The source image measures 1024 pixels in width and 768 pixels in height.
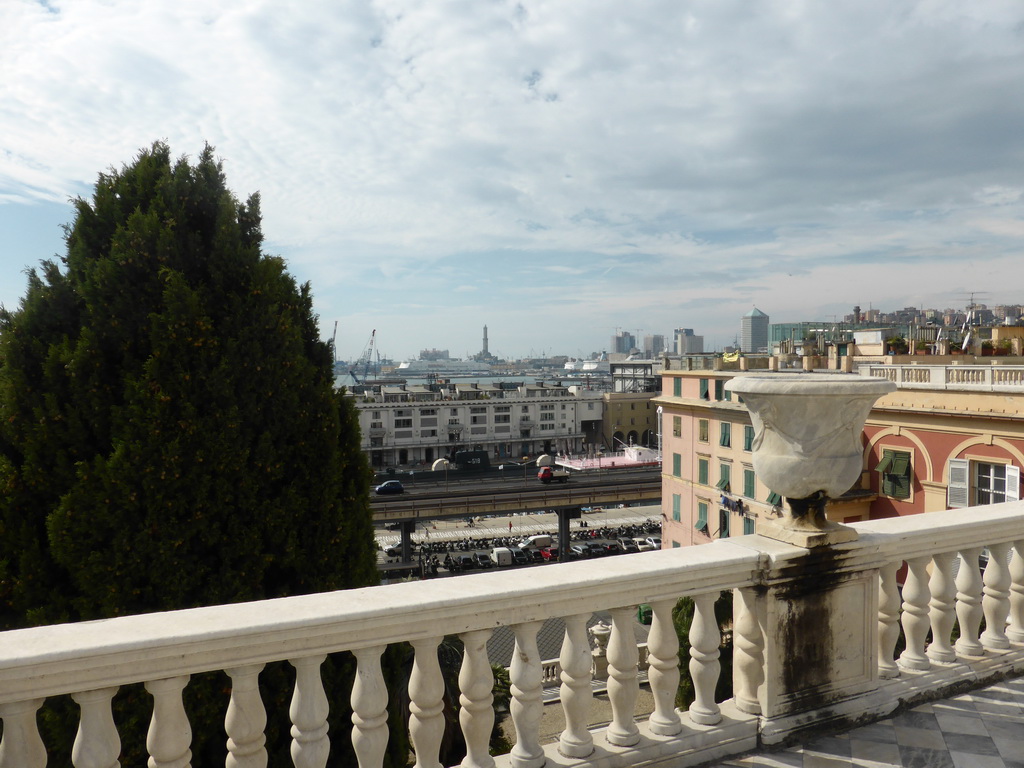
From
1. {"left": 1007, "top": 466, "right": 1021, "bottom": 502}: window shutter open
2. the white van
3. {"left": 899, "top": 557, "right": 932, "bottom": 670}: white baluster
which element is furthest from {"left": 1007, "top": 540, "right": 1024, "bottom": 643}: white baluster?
the white van

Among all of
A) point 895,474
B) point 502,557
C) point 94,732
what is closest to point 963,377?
point 895,474

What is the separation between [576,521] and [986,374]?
143 feet

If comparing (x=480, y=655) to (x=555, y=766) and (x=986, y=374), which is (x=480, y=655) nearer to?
(x=555, y=766)

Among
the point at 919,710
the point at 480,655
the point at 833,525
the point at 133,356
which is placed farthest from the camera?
the point at 133,356

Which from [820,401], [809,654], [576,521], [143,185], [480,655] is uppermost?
[143,185]

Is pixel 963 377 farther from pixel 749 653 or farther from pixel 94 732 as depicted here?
pixel 94 732

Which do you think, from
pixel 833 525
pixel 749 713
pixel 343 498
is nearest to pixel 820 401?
pixel 833 525

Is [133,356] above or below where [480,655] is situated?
above

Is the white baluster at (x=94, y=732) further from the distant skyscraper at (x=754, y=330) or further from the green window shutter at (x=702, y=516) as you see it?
the distant skyscraper at (x=754, y=330)

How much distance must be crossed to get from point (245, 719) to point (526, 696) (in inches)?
40.5

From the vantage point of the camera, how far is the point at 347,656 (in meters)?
4.44

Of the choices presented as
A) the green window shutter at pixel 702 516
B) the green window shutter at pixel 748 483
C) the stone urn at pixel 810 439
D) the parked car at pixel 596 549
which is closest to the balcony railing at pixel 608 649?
the stone urn at pixel 810 439

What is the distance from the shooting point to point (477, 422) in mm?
90562

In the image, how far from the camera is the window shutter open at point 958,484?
15.4m
